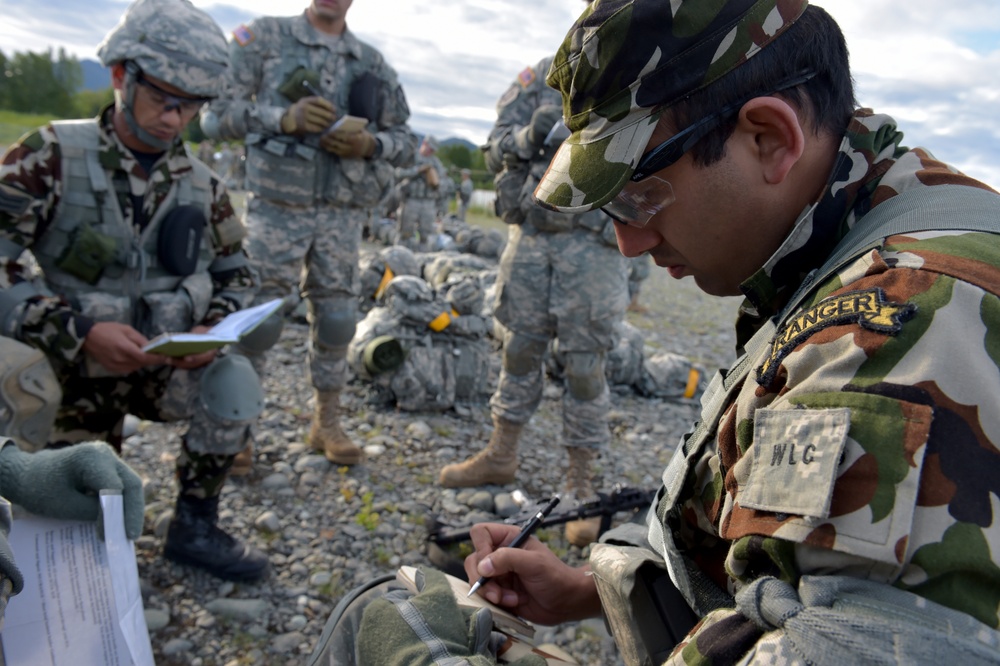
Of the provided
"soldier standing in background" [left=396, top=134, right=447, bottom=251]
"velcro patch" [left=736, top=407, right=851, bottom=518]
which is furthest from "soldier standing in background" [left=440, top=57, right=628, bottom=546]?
"soldier standing in background" [left=396, top=134, right=447, bottom=251]

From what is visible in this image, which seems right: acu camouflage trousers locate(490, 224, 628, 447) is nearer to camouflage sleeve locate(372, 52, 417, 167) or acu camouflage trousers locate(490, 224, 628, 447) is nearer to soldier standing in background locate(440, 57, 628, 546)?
soldier standing in background locate(440, 57, 628, 546)

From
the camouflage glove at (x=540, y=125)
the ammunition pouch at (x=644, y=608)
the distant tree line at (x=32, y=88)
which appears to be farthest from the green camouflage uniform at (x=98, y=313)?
the distant tree line at (x=32, y=88)

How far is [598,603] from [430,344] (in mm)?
3887

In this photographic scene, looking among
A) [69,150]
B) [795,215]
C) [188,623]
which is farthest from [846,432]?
[69,150]

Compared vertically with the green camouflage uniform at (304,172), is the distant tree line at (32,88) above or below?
above

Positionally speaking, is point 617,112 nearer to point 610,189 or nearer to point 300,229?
point 610,189

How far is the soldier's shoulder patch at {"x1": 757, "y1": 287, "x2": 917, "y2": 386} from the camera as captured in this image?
34.4 inches

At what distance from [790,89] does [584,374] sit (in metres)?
2.86

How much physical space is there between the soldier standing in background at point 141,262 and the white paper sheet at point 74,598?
1.20 metres

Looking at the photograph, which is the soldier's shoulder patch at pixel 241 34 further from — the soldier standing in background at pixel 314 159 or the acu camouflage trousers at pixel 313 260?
the acu camouflage trousers at pixel 313 260

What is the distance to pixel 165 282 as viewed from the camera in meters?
3.05

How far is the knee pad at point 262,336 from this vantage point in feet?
12.7

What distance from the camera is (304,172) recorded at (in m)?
4.16

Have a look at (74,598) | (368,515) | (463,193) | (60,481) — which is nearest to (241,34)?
(368,515)
